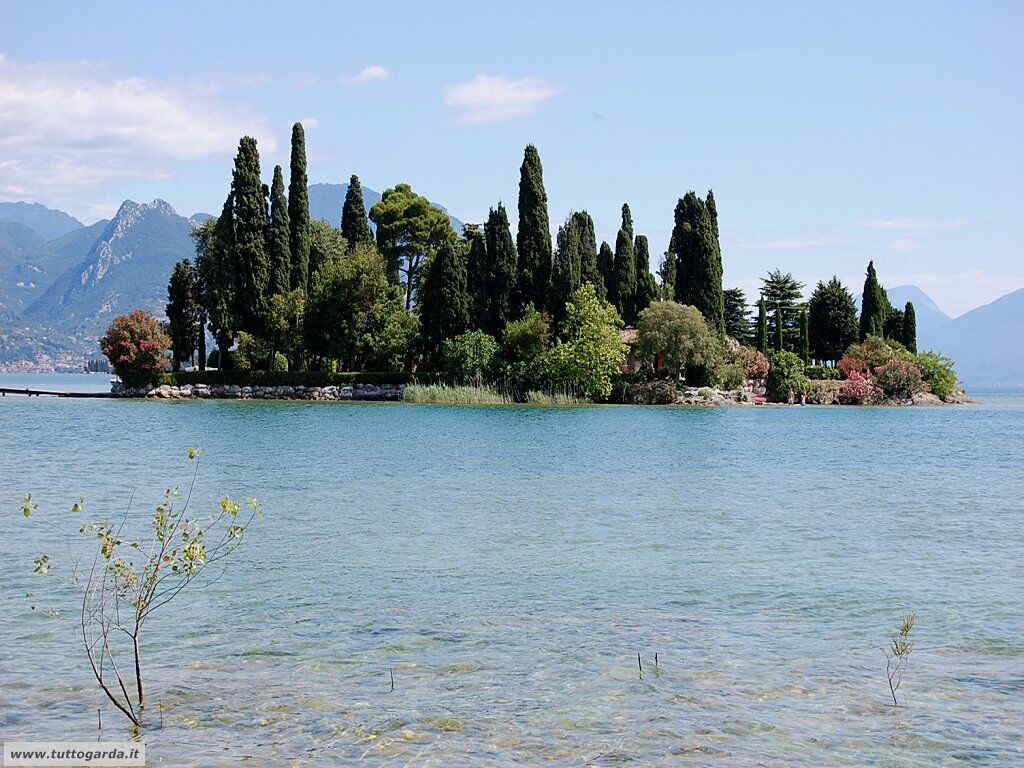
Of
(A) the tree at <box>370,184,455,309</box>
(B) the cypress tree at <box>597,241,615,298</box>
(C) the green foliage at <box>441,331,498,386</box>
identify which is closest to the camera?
(C) the green foliage at <box>441,331,498,386</box>

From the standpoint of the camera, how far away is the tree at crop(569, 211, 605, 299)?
62.4m

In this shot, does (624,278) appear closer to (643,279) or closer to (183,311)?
(643,279)

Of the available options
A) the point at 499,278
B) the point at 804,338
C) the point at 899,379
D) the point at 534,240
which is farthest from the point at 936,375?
the point at 499,278

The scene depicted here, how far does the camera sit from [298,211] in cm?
5978

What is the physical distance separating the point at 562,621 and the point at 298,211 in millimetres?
53791

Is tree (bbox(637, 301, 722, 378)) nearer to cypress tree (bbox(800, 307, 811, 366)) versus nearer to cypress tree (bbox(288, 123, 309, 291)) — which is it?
cypress tree (bbox(800, 307, 811, 366))

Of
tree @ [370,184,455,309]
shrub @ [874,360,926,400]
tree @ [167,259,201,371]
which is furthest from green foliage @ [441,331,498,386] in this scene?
shrub @ [874,360,926,400]

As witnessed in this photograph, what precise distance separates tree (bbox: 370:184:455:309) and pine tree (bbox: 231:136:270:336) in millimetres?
12795

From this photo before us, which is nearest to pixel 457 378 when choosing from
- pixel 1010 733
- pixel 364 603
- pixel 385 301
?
pixel 385 301

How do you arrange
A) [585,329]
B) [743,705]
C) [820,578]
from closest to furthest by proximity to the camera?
[743,705] < [820,578] < [585,329]

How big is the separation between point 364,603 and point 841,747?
5.26m

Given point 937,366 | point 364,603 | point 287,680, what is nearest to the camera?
point 287,680

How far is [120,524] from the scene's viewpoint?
46.6 ft

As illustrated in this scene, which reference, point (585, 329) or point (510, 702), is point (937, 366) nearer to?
point (585, 329)
